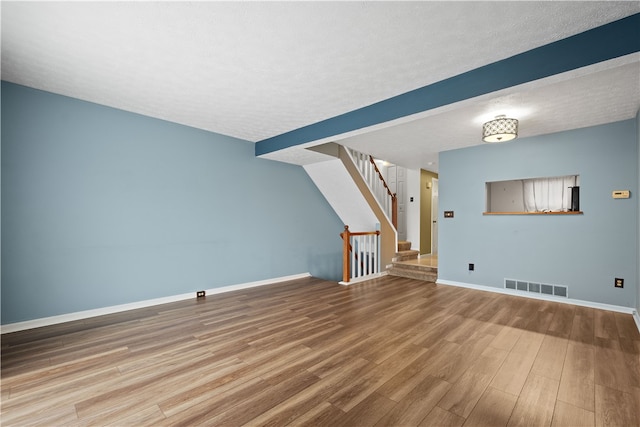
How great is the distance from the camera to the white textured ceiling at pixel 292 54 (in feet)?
6.14

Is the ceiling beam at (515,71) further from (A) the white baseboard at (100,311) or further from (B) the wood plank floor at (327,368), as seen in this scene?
(A) the white baseboard at (100,311)

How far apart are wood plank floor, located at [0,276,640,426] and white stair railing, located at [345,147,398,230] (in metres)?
3.21

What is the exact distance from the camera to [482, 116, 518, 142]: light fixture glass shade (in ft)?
11.3

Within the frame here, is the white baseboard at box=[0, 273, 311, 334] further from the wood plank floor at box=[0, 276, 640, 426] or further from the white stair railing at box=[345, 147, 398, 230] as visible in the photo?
the white stair railing at box=[345, 147, 398, 230]

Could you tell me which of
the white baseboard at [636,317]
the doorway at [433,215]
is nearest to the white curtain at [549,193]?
the white baseboard at [636,317]

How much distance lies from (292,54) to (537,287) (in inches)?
199

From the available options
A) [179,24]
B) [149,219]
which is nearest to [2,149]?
[149,219]

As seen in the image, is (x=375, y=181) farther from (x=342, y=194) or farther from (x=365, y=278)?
(x=365, y=278)

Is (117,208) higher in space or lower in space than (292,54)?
lower

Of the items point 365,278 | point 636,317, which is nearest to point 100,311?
point 365,278

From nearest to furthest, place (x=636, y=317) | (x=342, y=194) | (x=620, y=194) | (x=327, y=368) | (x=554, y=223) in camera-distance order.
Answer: (x=327, y=368) → (x=636, y=317) → (x=620, y=194) → (x=554, y=223) → (x=342, y=194)

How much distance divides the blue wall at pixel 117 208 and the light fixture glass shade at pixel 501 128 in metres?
3.69

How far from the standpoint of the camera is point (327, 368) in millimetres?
2289

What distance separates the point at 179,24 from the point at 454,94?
2.48 meters
